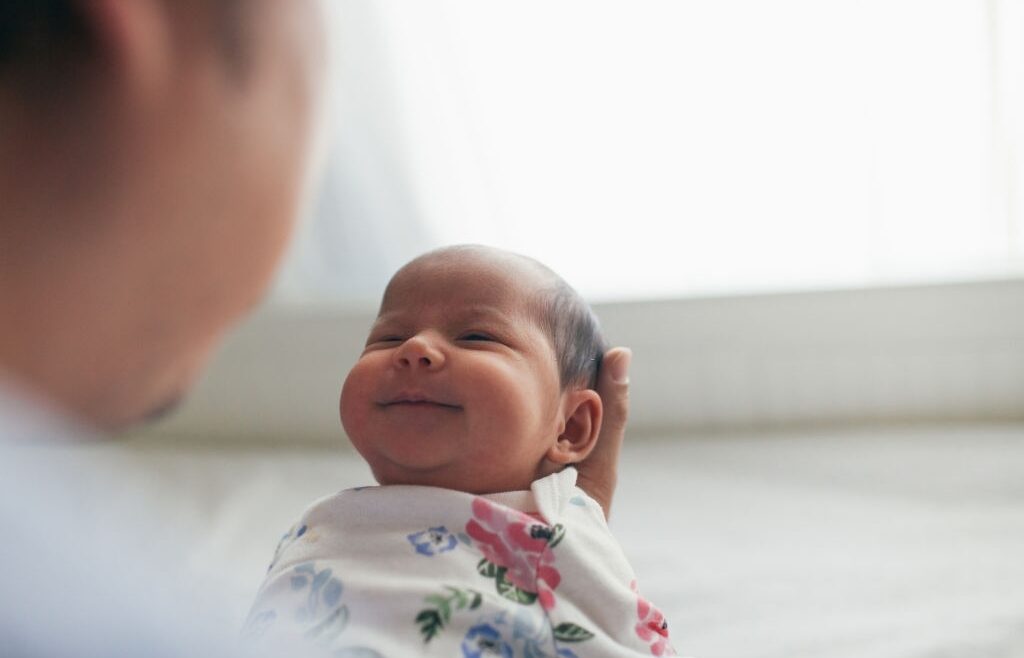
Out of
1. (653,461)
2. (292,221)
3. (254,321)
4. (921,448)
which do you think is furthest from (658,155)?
(292,221)

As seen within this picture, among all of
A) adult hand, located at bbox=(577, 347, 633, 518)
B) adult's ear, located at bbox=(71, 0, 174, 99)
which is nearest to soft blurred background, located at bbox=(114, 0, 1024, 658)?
adult hand, located at bbox=(577, 347, 633, 518)

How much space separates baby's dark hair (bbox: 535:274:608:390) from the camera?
0.91 metres

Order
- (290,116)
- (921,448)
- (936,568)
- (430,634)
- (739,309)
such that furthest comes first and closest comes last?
(739,309)
(921,448)
(936,568)
(430,634)
(290,116)

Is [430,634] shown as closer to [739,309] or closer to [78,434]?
[78,434]

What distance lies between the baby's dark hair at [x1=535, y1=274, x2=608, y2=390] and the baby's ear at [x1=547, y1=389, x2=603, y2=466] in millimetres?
13

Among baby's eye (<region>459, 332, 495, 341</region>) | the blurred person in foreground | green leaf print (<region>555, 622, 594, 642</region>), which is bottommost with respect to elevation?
green leaf print (<region>555, 622, 594, 642</region>)

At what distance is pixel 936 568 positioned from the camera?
3.55 ft

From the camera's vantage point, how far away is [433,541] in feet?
2.56

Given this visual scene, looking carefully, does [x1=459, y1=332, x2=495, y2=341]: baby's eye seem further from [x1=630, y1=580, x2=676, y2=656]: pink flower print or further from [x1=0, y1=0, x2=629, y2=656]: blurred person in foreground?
[x1=0, y1=0, x2=629, y2=656]: blurred person in foreground

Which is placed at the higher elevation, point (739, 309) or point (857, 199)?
point (857, 199)

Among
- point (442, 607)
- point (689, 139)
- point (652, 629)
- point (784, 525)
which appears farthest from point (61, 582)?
point (689, 139)

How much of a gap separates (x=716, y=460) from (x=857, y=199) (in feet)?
1.29

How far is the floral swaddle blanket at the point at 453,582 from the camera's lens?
0.72m

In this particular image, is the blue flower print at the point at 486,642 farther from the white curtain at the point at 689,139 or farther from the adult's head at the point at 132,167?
the white curtain at the point at 689,139
